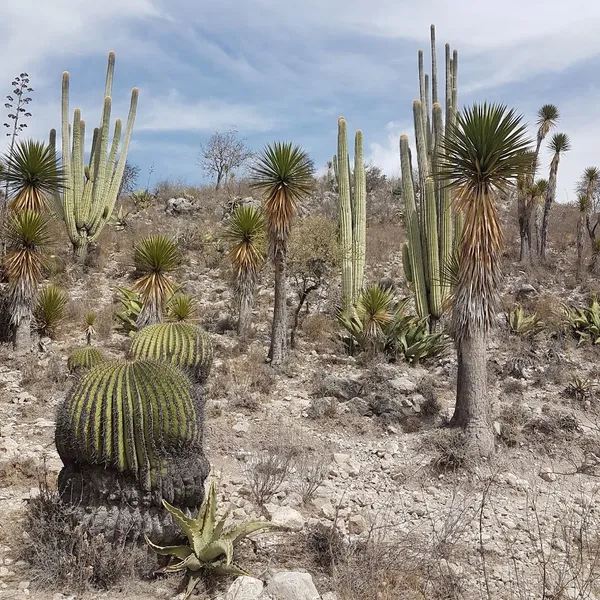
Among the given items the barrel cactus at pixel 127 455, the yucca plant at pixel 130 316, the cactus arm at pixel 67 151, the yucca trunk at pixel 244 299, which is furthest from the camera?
the cactus arm at pixel 67 151

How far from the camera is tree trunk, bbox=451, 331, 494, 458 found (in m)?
7.66

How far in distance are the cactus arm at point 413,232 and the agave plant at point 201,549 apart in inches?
353

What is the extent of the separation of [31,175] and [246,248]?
4694 mm

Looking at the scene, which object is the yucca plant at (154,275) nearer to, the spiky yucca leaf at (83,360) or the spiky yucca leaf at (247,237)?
the spiky yucca leaf at (83,360)

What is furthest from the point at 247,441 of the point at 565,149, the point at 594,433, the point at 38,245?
the point at 565,149

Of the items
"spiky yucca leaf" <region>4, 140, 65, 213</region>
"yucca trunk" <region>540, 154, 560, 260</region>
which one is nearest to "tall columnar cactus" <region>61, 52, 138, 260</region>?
"spiky yucca leaf" <region>4, 140, 65, 213</region>

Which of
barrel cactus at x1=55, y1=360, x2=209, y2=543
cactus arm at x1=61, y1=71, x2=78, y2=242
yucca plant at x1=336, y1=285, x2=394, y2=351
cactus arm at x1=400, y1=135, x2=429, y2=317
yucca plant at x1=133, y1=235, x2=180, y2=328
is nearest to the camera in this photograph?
barrel cactus at x1=55, y1=360, x2=209, y2=543

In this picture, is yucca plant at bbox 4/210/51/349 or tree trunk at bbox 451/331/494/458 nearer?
tree trunk at bbox 451/331/494/458

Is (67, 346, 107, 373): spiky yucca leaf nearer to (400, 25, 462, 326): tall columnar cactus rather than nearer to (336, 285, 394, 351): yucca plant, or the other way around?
(336, 285, 394, 351): yucca plant

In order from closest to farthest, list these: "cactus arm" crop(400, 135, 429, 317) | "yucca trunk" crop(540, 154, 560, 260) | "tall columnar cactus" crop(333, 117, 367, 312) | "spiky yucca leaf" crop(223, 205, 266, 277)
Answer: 1. "spiky yucca leaf" crop(223, 205, 266, 277)
2. "cactus arm" crop(400, 135, 429, 317)
3. "tall columnar cactus" crop(333, 117, 367, 312)
4. "yucca trunk" crop(540, 154, 560, 260)

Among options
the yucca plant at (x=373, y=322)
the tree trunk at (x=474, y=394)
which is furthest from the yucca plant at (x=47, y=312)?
the tree trunk at (x=474, y=394)

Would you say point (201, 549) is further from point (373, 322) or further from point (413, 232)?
point (413, 232)

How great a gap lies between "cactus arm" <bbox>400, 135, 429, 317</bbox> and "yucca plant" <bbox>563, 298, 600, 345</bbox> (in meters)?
3.56

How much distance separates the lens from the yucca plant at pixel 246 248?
487 inches
